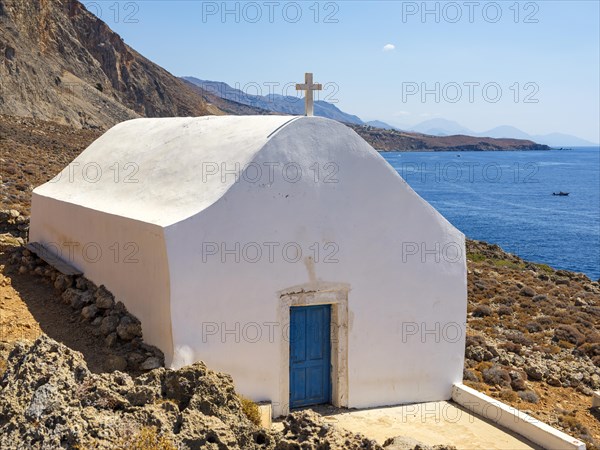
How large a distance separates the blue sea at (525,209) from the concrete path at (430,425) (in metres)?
30.9

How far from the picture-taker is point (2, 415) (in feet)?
15.4

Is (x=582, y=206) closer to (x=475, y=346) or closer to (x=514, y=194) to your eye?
(x=514, y=194)

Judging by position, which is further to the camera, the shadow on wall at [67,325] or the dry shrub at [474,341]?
the dry shrub at [474,341]

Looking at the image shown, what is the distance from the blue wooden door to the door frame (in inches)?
3.8

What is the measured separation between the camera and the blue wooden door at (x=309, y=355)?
353 inches

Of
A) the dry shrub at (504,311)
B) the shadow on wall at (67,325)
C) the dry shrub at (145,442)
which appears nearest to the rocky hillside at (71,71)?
the shadow on wall at (67,325)

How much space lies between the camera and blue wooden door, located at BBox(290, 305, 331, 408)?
353 inches

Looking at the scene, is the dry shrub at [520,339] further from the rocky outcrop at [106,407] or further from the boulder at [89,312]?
the rocky outcrop at [106,407]

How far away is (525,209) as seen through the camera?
218ft

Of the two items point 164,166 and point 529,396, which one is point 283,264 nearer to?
point 164,166

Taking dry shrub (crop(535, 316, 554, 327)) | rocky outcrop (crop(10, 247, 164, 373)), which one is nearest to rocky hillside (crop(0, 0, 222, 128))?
rocky outcrop (crop(10, 247, 164, 373))

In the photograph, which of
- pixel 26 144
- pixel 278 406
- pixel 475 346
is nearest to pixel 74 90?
pixel 26 144

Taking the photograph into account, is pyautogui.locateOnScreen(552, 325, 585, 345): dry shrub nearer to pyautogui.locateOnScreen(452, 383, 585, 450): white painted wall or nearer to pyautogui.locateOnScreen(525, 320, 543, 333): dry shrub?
pyautogui.locateOnScreen(525, 320, 543, 333): dry shrub

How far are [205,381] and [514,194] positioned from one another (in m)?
81.3
